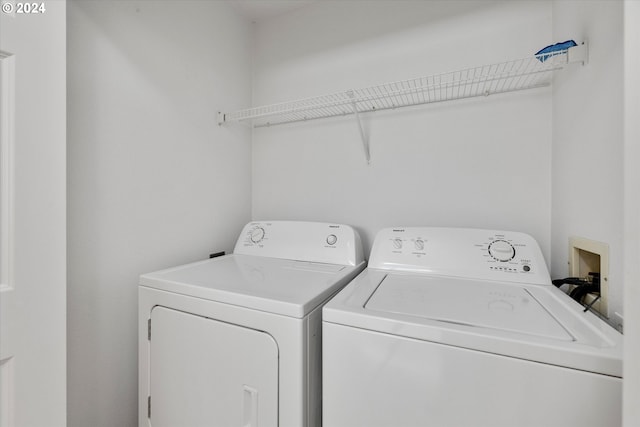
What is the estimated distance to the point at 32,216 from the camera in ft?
2.68

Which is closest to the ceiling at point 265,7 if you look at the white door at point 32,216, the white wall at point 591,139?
the white door at point 32,216

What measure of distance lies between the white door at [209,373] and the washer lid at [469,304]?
17.9 inches

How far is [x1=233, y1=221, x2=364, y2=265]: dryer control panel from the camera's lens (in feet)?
4.91

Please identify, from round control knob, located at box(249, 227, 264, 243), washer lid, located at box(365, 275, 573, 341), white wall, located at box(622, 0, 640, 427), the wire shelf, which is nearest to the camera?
white wall, located at box(622, 0, 640, 427)

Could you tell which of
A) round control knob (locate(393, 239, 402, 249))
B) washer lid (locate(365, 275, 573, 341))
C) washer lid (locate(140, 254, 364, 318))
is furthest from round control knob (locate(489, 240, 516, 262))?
washer lid (locate(140, 254, 364, 318))

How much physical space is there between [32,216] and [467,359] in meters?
1.29

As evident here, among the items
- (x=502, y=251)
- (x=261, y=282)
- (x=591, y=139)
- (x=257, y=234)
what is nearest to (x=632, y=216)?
(x=591, y=139)

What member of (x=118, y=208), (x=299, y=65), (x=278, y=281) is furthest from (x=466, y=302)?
(x=299, y=65)

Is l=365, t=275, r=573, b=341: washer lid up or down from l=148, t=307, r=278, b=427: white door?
up

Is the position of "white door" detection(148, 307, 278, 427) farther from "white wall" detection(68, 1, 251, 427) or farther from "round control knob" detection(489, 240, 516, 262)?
"round control knob" detection(489, 240, 516, 262)

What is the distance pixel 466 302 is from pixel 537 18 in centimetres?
142

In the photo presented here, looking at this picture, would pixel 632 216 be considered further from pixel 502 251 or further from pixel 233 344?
pixel 233 344

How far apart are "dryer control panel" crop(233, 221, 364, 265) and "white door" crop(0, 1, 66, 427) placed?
95 centimetres

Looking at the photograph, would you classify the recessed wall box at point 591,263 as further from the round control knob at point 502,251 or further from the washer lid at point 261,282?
the washer lid at point 261,282
